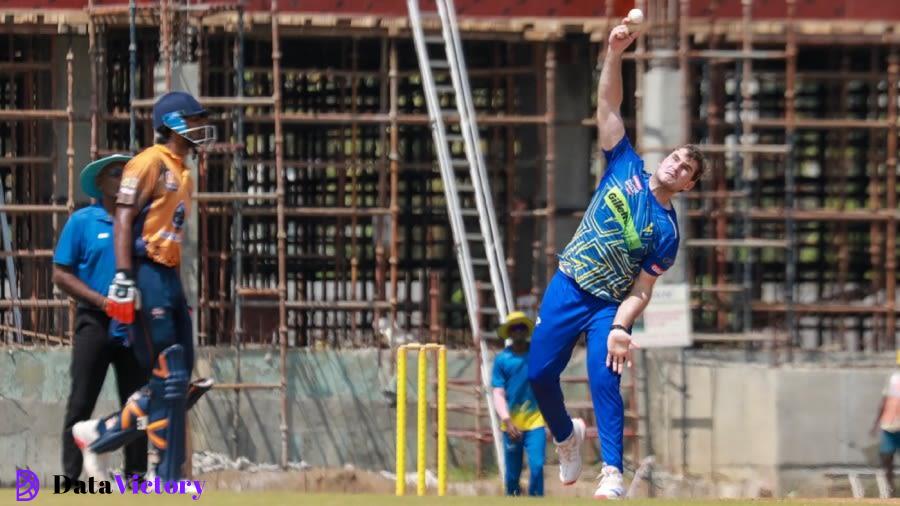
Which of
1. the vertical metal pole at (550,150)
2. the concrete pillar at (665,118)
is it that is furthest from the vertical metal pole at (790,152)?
the vertical metal pole at (550,150)

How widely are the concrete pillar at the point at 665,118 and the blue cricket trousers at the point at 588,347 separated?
23.4 feet

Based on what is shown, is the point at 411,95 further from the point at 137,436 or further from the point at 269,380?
the point at 137,436

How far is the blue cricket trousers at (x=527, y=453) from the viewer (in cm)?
1340

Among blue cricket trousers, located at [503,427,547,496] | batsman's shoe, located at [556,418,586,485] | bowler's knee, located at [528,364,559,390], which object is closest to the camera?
bowler's knee, located at [528,364,559,390]

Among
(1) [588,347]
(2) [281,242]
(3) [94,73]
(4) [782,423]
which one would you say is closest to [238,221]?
(2) [281,242]

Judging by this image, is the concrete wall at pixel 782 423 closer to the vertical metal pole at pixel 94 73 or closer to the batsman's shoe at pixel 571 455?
the vertical metal pole at pixel 94 73

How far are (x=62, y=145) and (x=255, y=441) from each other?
3.02m

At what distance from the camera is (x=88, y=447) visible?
9297mm

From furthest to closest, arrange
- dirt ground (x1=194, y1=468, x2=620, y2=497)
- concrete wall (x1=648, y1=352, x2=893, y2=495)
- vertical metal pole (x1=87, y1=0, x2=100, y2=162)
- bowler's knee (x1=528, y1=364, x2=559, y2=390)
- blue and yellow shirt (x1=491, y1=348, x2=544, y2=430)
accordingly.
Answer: vertical metal pole (x1=87, y1=0, x2=100, y2=162), dirt ground (x1=194, y1=468, x2=620, y2=497), concrete wall (x1=648, y1=352, x2=893, y2=495), blue and yellow shirt (x1=491, y1=348, x2=544, y2=430), bowler's knee (x1=528, y1=364, x2=559, y2=390)

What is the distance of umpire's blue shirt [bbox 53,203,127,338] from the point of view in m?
10.0

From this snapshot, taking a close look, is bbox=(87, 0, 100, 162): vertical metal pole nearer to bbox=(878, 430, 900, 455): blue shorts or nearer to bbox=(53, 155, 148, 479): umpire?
bbox=(878, 430, 900, 455): blue shorts

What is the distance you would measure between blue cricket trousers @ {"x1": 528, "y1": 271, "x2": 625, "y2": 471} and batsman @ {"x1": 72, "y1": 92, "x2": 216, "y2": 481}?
5.02ft

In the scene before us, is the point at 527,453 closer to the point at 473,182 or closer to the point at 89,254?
the point at 473,182

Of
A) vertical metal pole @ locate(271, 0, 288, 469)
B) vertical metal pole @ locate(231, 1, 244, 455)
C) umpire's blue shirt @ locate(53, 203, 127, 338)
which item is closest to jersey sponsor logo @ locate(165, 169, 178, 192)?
umpire's blue shirt @ locate(53, 203, 127, 338)
